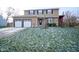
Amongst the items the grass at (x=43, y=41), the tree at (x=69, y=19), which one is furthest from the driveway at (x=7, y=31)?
the tree at (x=69, y=19)

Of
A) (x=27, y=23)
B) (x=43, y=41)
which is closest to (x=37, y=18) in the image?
(x=27, y=23)

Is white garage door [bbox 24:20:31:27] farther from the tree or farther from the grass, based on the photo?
the tree

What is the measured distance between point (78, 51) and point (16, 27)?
122 centimetres

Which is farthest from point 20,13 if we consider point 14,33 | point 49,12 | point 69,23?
point 69,23

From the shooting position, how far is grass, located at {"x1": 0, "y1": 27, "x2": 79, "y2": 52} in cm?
228

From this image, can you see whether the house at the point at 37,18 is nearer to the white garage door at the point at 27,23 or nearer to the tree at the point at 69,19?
the white garage door at the point at 27,23

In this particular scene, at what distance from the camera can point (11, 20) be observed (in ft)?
7.63

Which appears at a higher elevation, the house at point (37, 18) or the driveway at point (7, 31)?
the house at point (37, 18)

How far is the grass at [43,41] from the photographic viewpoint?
7.48 ft

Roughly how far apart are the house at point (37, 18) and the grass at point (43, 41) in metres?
0.13

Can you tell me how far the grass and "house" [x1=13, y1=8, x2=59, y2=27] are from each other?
13cm
